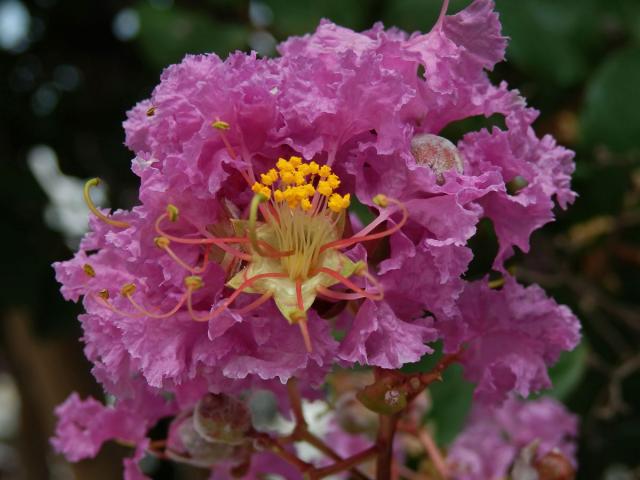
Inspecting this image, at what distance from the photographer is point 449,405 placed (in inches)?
34.5

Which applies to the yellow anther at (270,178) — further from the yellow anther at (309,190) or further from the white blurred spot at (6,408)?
the white blurred spot at (6,408)

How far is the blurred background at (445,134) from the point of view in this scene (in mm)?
1005

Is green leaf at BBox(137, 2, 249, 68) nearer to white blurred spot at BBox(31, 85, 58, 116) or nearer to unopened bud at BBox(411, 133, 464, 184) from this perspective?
white blurred spot at BBox(31, 85, 58, 116)

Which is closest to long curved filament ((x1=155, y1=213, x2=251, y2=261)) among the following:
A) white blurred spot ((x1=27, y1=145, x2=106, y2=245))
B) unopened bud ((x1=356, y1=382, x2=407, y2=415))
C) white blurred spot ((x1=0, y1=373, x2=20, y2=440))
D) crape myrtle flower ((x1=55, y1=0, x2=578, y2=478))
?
crape myrtle flower ((x1=55, y1=0, x2=578, y2=478))

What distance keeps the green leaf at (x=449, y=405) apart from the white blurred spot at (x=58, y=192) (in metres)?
0.97

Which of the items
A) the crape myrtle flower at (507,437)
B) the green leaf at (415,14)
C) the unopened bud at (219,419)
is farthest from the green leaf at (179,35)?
the unopened bud at (219,419)

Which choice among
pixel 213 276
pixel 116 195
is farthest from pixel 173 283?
pixel 116 195

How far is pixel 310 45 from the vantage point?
563 mm

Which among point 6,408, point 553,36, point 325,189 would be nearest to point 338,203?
point 325,189

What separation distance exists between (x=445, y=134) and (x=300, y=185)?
13.0 inches

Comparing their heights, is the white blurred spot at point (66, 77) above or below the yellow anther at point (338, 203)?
above

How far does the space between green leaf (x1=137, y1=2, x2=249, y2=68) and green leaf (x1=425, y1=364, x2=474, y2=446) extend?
22.1 inches

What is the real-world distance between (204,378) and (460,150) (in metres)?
0.21

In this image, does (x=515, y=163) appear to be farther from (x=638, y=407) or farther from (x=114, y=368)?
(x=638, y=407)
